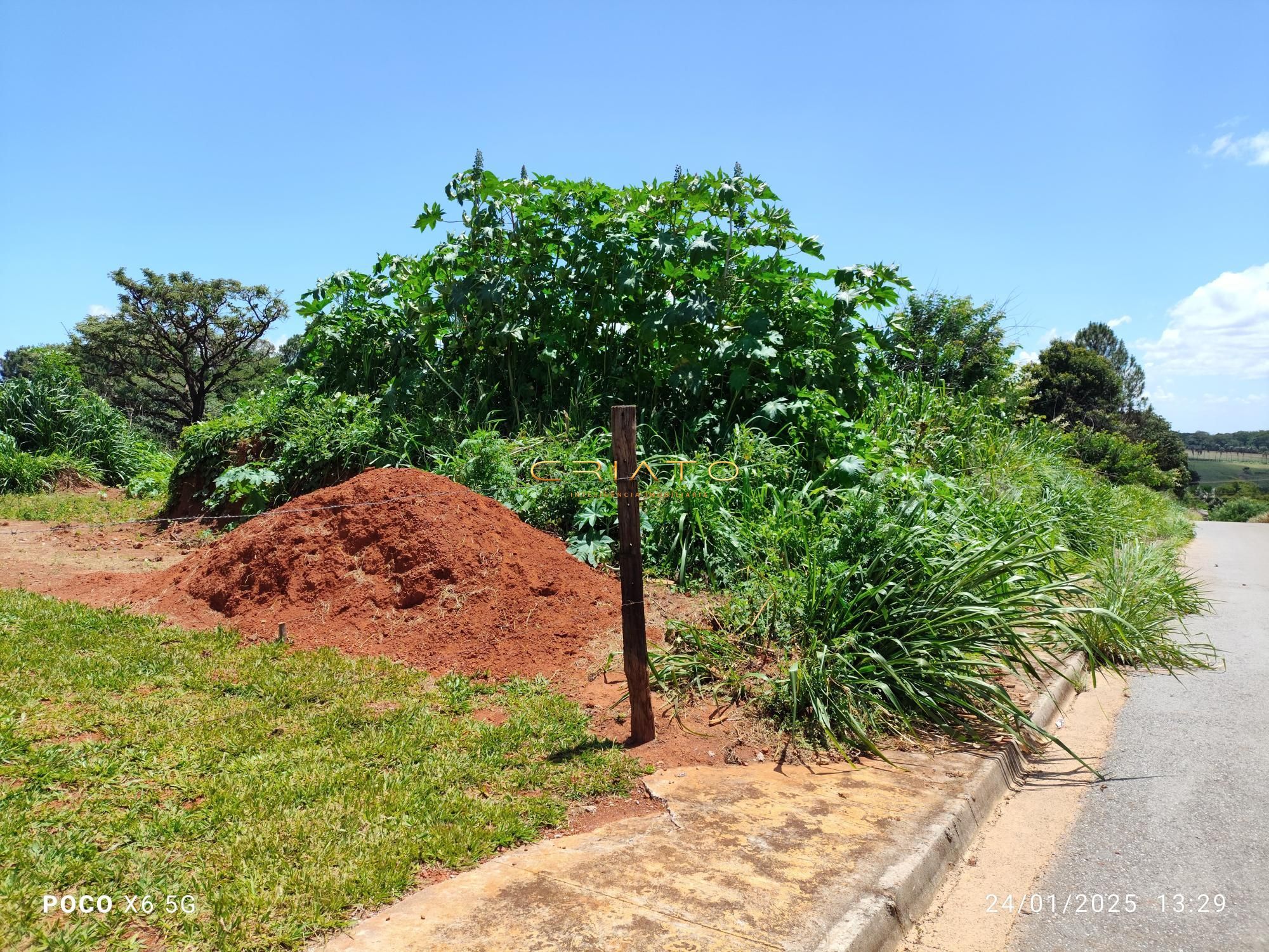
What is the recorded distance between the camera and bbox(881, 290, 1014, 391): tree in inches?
635

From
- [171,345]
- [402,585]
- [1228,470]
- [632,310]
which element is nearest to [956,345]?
[632,310]

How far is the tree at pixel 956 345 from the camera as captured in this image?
635 inches

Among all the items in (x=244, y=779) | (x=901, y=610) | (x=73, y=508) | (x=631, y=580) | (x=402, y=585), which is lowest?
(x=244, y=779)

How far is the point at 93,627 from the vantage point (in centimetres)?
596

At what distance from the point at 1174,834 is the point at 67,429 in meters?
16.9

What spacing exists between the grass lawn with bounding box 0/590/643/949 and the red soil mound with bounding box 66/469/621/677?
40 cm

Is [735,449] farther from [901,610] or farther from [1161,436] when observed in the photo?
[1161,436]

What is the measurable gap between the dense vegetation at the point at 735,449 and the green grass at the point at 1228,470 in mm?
98444

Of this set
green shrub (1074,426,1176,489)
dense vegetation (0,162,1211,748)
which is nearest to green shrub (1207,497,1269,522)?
green shrub (1074,426,1176,489)

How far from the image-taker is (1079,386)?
141 feet

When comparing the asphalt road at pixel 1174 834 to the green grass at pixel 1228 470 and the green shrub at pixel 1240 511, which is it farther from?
the green grass at pixel 1228 470

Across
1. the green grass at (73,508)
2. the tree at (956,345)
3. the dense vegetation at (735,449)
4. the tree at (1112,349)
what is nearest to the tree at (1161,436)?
the tree at (1112,349)

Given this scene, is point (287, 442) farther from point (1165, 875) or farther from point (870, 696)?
point (1165, 875)

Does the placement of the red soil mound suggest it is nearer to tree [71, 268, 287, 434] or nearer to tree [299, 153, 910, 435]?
tree [299, 153, 910, 435]
